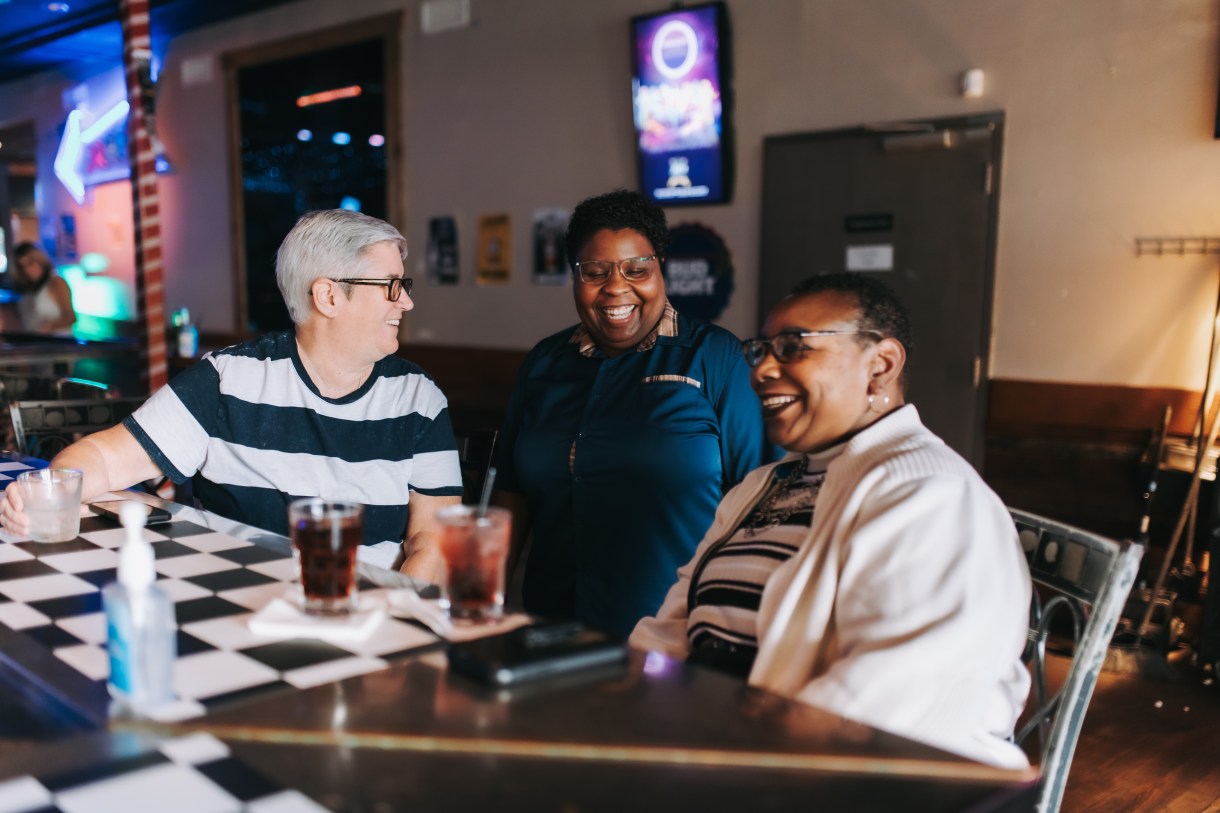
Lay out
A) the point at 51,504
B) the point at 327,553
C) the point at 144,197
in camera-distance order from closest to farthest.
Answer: the point at 327,553 < the point at 51,504 < the point at 144,197

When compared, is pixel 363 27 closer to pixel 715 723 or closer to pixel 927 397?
pixel 927 397

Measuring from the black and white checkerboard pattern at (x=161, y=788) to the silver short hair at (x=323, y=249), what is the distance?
143cm

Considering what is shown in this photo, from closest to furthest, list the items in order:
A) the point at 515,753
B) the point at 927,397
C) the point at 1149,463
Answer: the point at 515,753, the point at 1149,463, the point at 927,397

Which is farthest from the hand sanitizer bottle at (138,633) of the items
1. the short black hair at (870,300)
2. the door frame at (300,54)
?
the door frame at (300,54)

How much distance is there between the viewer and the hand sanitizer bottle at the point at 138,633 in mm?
1036

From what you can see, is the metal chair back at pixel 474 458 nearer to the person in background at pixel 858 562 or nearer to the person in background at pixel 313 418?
the person in background at pixel 313 418

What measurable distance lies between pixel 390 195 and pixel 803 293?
5428 millimetres

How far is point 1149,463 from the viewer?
380 centimetres

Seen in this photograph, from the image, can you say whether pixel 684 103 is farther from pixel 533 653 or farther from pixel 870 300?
pixel 533 653

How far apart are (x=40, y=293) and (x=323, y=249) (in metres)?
6.84

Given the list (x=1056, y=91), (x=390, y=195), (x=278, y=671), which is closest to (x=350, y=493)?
(x=278, y=671)

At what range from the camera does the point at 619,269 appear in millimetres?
2275

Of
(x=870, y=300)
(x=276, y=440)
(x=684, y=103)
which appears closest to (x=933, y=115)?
(x=684, y=103)

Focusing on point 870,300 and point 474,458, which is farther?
Answer: point 474,458
